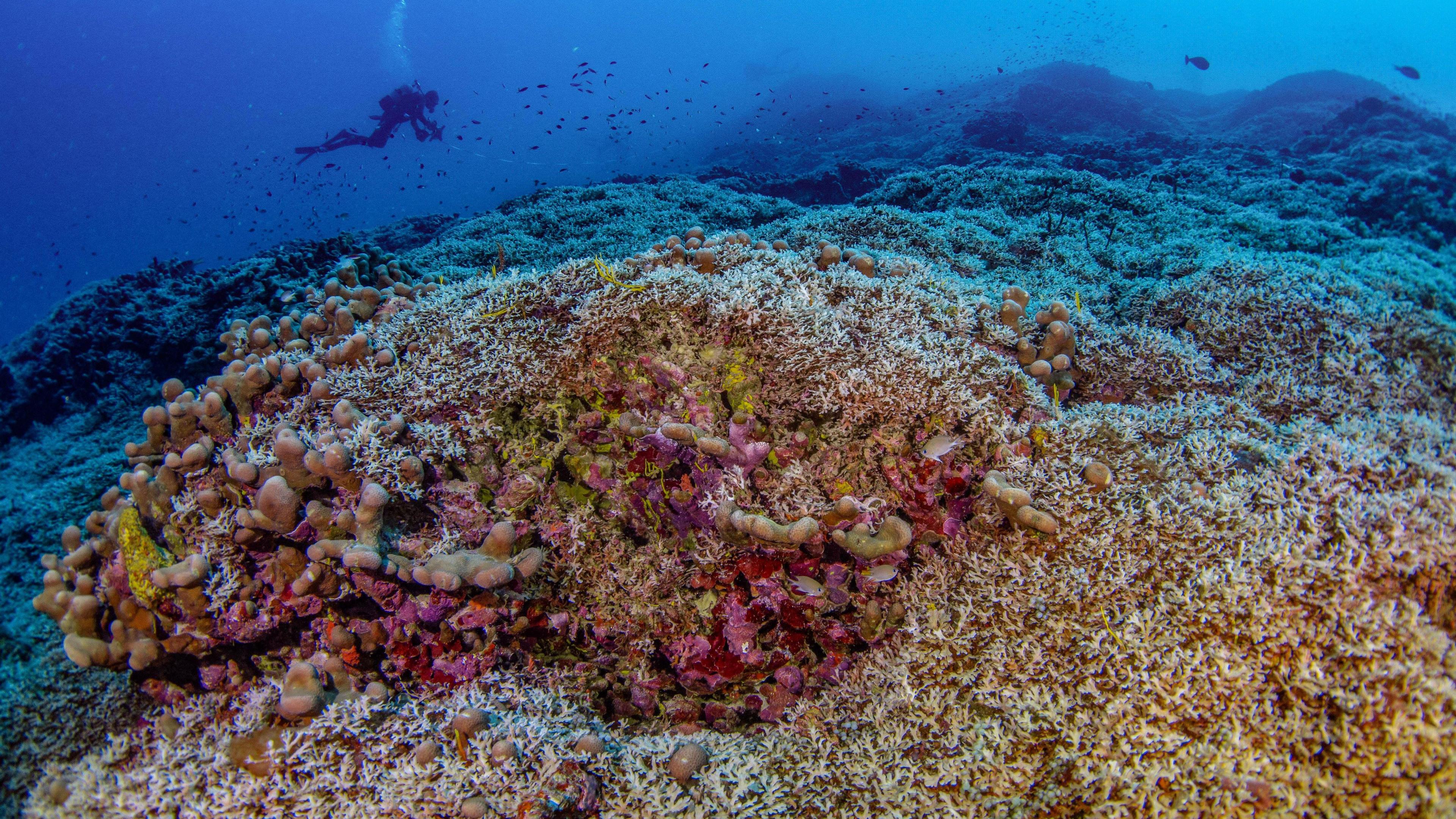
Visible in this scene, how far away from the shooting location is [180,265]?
10.2 metres

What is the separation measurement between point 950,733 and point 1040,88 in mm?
34360

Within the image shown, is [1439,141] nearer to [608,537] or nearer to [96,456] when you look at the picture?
[608,537]

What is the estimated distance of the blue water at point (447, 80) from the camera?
200 feet

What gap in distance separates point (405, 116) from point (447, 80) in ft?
358

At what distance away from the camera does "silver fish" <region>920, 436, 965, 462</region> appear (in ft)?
8.00

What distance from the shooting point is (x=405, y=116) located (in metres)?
20.7

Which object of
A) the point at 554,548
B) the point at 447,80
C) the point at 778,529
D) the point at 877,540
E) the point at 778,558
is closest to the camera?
the point at 778,529

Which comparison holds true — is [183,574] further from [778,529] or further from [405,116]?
[405,116]

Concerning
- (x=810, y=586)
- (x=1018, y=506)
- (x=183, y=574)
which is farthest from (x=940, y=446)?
(x=183, y=574)

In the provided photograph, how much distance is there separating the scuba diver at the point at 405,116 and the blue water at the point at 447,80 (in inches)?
1029

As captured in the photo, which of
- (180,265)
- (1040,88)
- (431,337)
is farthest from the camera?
(1040,88)

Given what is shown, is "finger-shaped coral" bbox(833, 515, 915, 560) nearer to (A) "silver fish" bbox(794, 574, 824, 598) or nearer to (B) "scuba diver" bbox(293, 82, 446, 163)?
(A) "silver fish" bbox(794, 574, 824, 598)

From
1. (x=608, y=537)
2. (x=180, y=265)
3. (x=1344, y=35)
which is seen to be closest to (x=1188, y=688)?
(x=608, y=537)

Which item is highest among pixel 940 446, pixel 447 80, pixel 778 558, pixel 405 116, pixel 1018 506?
pixel 447 80
